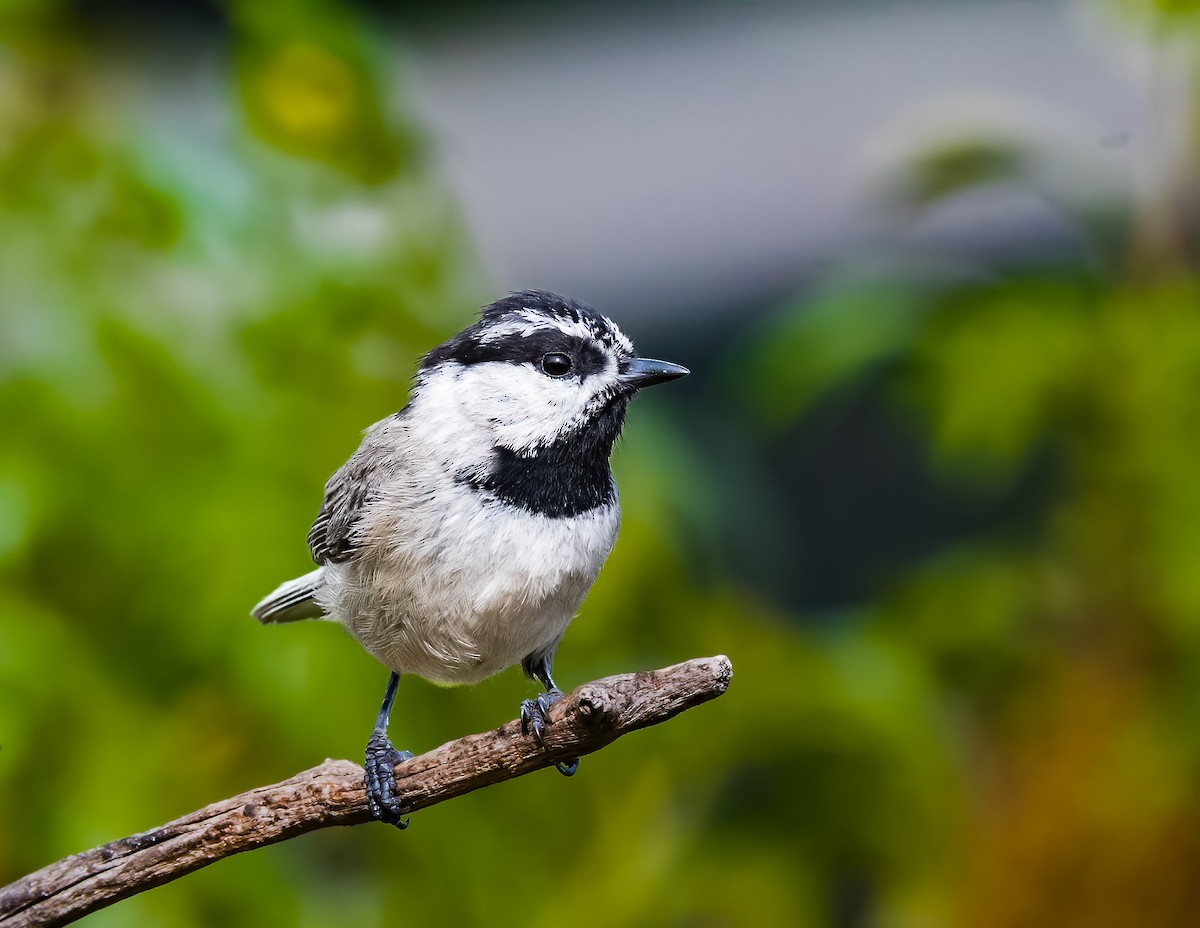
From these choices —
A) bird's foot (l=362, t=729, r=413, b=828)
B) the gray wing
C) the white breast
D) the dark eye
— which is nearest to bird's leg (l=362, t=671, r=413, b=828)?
bird's foot (l=362, t=729, r=413, b=828)

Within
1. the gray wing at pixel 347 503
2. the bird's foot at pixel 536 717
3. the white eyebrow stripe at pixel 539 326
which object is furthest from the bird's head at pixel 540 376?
the bird's foot at pixel 536 717

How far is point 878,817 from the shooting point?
2.66 m

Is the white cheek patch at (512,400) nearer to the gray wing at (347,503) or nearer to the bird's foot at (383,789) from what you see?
the gray wing at (347,503)

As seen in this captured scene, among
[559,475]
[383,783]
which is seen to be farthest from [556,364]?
[383,783]

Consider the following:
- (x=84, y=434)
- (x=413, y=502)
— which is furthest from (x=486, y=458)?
(x=84, y=434)

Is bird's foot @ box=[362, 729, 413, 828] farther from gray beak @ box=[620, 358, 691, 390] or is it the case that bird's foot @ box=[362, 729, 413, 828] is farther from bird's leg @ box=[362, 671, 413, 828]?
gray beak @ box=[620, 358, 691, 390]

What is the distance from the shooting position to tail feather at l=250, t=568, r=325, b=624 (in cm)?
185

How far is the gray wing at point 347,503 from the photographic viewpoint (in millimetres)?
1746

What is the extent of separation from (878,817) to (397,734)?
1.02m

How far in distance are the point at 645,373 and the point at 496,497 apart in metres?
0.22

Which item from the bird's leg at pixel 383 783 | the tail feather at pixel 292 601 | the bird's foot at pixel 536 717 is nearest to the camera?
the bird's foot at pixel 536 717

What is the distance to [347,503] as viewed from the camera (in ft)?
5.89

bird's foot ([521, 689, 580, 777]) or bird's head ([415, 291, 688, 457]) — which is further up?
bird's head ([415, 291, 688, 457])

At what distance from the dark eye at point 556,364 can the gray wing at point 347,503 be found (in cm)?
28
